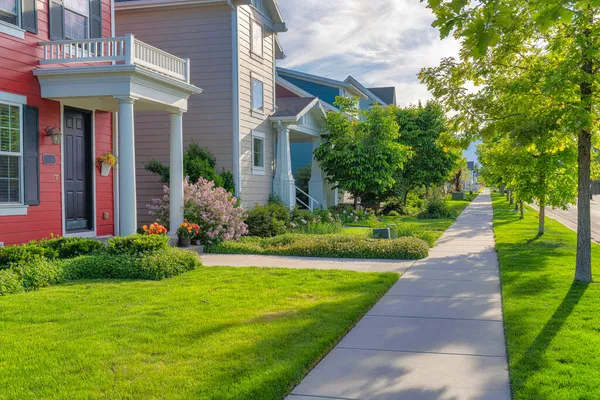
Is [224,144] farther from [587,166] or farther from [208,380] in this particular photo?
[208,380]

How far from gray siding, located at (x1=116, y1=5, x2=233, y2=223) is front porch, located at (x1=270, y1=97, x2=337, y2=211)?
8.28 feet

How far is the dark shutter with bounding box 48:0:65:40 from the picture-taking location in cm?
1107

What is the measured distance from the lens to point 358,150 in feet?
69.1

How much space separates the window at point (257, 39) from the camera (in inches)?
685

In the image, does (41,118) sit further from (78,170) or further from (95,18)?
(95,18)

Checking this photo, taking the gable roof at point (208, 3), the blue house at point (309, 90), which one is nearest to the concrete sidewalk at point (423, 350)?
the gable roof at point (208, 3)

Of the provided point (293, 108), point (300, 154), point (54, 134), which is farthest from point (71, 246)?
point (300, 154)

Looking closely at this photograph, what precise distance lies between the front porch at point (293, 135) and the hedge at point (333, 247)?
16.7 feet

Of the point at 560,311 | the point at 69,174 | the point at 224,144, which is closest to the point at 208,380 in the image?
the point at 560,311

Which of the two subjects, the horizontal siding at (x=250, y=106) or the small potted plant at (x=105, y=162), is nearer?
the small potted plant at (x=105, y=162)

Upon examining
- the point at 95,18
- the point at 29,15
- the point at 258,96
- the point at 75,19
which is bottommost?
the point at 258,96

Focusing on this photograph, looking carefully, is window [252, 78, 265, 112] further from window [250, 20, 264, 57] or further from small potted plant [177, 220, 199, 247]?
small potted plant [177, 220, 199, 247]

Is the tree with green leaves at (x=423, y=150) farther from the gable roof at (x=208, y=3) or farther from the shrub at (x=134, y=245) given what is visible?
the shrub at (x=134, y=245)

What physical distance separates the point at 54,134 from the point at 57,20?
A: 2.33m
